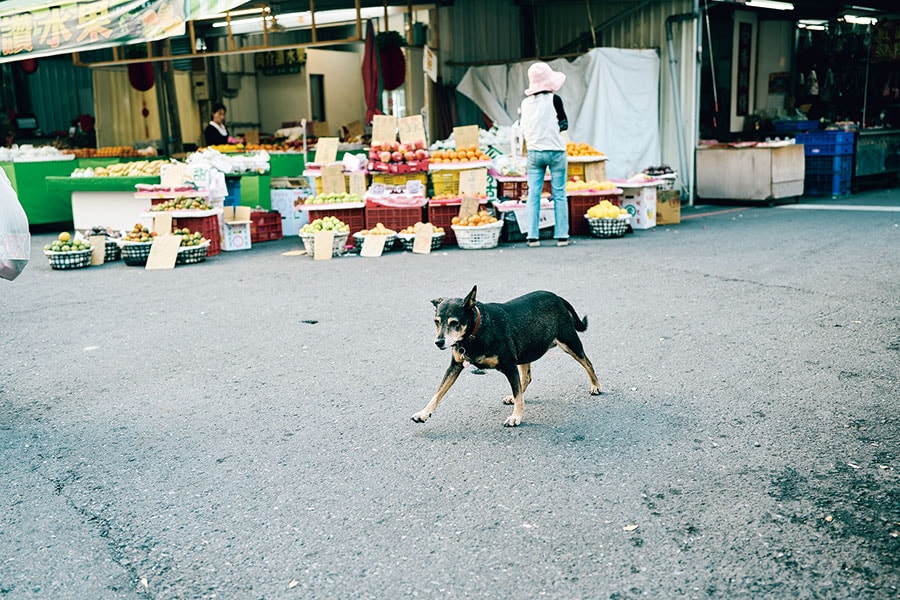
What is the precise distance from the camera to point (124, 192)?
38.0 ft

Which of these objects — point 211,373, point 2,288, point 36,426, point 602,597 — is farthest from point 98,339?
point 602,597

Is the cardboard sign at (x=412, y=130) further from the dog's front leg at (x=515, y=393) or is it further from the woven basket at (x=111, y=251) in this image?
the dog's front leg at (x=515, y=393)

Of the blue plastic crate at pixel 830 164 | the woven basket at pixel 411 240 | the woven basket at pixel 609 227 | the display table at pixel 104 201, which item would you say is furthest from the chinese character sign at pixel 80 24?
the blue plastic crate at pixel 830 164

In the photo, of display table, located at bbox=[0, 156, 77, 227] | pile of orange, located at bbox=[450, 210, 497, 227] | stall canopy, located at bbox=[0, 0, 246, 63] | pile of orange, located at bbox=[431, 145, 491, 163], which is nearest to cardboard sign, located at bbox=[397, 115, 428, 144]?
pile of orange, located at bbox=[431, 145, 491, 163]

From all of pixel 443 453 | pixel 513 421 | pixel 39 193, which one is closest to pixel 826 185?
pixel 513 421

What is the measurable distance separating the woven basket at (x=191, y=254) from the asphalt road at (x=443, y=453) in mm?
2553

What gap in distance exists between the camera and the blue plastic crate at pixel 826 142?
14.7m

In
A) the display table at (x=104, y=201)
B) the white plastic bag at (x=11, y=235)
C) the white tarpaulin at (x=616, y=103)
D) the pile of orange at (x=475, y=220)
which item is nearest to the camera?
the white plastic bag at (x=11, y=235)

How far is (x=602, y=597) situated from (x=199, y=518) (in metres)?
1.60

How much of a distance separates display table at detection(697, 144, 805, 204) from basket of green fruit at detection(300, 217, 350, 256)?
722 centimetres

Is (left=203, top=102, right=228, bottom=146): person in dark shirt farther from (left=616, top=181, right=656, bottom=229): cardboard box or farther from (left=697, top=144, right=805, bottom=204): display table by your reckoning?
(left=697, top=144, right=805, bottom=204): display table

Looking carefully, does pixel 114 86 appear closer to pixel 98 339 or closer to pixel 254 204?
pixel 254 204

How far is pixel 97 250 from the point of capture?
10.0 meters

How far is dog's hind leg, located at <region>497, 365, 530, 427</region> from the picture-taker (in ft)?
12.9
